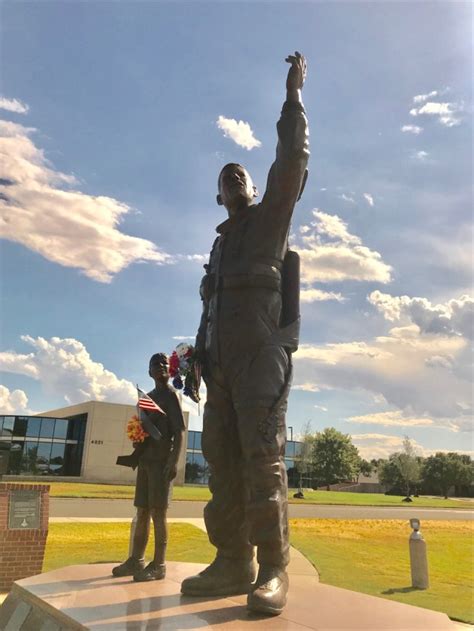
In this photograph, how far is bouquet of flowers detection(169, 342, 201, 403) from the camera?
4.64 metres

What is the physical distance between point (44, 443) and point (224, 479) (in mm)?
46742

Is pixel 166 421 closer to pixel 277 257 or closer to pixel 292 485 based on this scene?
pixel 277 257

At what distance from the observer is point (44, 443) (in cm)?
4703

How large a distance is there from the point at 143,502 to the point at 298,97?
406 centimetres

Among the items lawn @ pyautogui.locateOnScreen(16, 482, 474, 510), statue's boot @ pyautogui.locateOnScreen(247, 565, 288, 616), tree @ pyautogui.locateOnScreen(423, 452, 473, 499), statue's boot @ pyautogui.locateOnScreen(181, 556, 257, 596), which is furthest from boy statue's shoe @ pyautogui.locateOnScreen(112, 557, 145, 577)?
tree @ pyautogui.locateOnScreen(423, 452, 473, 499)

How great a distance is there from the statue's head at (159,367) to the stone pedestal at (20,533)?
12.7ft

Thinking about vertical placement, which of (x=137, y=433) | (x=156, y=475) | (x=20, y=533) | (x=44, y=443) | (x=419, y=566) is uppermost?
(x=44, y=443)

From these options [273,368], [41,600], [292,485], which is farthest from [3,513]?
[292,485]

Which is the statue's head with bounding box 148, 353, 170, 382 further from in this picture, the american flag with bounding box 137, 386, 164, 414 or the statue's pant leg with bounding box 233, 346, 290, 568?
the statue's pant leg with bounding box 233, 346, 290, 568

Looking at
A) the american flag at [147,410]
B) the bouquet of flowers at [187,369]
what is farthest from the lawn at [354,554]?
the bouquet of flowers at [187,369]

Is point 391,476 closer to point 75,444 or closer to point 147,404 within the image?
point 75,444

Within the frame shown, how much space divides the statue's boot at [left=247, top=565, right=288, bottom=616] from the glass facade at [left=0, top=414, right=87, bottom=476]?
4536cm

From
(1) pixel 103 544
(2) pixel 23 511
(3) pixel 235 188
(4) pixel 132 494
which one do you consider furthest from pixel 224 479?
(4) pixel 132 494

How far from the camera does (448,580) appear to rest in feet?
31.7
